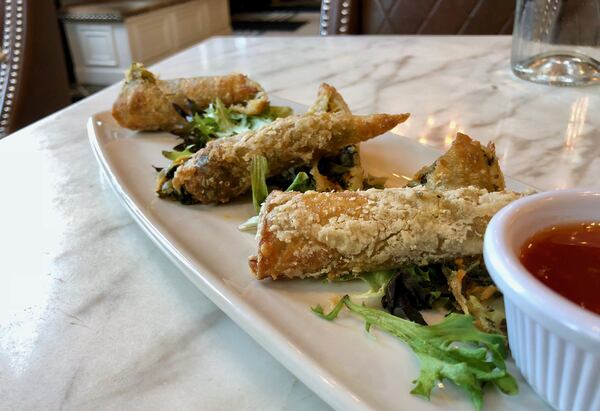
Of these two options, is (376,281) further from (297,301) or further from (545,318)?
(545,318)

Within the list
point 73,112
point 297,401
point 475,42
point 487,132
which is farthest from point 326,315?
point 475,42

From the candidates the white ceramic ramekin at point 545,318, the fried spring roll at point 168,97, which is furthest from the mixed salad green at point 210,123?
the white ceramic ramekin at point 545,318

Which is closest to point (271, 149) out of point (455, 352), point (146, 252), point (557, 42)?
point (146, 252)

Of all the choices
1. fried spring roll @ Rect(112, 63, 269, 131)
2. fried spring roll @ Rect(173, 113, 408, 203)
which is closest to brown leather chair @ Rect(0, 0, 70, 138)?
fried spring roll @ Rect(112, 63, 269, 131)

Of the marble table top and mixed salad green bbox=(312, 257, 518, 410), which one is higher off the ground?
mixed salad green bbox=(312, 257, 518, 410)

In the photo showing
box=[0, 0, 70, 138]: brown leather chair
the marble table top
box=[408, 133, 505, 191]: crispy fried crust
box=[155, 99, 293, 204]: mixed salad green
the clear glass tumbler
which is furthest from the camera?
box=[0, 0, 70, 138]: brown leather chair

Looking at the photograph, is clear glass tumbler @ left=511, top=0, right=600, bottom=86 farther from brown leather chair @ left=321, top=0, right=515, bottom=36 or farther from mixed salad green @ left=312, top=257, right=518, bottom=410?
mixed salad green @ left=312, top=257, right=518, bottom=410

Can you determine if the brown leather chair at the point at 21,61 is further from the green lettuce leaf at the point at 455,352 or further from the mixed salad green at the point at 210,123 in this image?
the green lettuce leaf at the point at 455,352

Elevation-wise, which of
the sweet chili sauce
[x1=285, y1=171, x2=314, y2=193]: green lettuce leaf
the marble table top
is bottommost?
the marble table top
